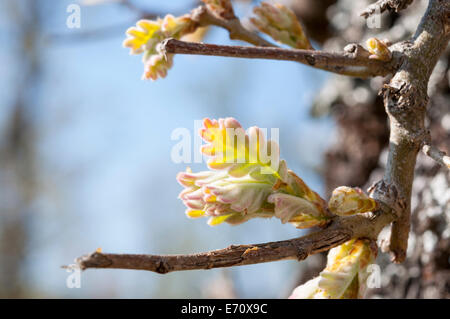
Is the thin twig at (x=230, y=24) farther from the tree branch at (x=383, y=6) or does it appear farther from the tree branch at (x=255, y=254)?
the tree branch at (x=255, y=254)

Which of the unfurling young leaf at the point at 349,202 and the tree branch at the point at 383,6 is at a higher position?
the tree branch at the point at 383,6

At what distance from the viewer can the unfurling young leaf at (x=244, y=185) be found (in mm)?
638

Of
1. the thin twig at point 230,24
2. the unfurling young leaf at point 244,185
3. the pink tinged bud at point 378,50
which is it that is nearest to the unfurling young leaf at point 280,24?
the thin twig at point 230,24

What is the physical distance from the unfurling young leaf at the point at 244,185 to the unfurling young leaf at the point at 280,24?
0.33 m

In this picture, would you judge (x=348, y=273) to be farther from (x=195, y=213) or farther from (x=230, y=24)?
(x=230, y=24)

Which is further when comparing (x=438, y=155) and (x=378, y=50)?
(x=378, y=50)

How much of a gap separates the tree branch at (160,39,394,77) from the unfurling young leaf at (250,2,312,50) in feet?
0.44

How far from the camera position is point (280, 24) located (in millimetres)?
907

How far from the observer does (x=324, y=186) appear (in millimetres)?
1714

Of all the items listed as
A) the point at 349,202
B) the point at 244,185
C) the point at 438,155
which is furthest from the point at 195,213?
the point at 438,155

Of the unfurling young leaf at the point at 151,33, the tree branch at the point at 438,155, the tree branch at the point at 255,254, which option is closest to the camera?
the tree branch at the point at 255,254

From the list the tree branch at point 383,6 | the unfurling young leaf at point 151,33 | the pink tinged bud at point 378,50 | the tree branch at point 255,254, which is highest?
the unfurling young leaf at point 151,33

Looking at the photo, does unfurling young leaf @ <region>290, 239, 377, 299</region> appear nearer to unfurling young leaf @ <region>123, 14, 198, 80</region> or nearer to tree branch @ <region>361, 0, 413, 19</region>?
tree branch @ <region>361, 0, 413, 19</region>

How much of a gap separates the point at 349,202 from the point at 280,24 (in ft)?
1.36
